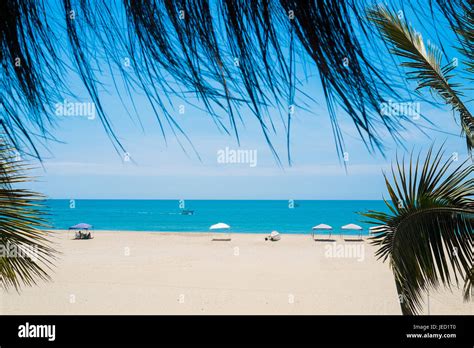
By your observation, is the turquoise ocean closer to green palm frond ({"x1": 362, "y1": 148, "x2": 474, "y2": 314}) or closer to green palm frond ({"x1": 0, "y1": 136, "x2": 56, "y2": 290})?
green palm frond ({"x1": 362, "y1": 148, "x2": 474, "y2": 314})

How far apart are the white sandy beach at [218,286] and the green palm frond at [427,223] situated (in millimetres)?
7860

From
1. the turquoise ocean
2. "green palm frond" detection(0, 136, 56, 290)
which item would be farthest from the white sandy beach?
"green palm frond" detection(0, 136, 56, 290)

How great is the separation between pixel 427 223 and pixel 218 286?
40.3 ft

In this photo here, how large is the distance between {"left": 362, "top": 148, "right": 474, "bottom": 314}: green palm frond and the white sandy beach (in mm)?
7860

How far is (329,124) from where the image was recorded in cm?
79

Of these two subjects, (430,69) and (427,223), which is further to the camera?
(430,69)

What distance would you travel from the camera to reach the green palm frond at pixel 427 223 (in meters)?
4.34

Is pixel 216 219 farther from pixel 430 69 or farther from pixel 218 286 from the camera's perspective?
pixel 430 69

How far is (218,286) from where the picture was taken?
623 inches

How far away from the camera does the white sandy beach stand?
12.4 m

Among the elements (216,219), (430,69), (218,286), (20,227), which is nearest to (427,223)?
(430,69)
